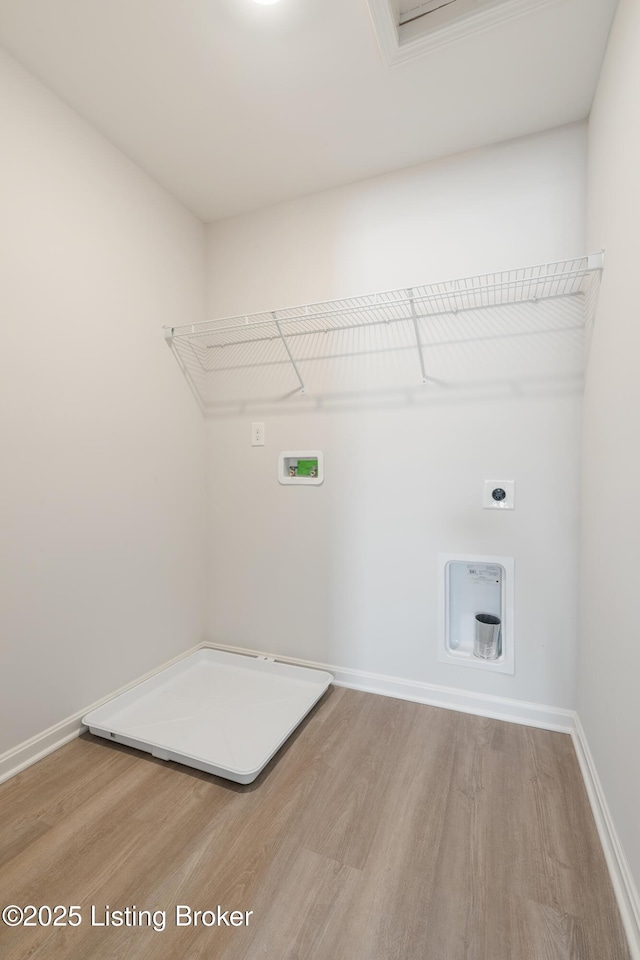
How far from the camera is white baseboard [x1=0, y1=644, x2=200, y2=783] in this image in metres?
1.46

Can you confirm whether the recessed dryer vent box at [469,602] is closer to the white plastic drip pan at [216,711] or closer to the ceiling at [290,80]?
the white plastic drip pan at [216,711]

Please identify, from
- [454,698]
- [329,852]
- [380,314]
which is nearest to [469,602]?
[454,698]

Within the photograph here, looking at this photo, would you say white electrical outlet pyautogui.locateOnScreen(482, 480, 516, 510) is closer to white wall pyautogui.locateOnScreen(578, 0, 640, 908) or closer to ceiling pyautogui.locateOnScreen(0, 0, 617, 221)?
white wall pyautogui.locateOnScreen(578, 0, 640, 908)

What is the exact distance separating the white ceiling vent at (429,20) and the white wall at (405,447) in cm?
55

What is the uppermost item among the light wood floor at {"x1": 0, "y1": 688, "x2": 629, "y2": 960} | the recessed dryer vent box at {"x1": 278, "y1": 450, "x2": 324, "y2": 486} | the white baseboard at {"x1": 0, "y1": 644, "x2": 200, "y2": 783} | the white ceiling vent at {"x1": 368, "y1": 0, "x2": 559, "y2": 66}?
the white ceiling vent at {"x1": 368, "y1": 0, "x2": 559, "y2": 66}

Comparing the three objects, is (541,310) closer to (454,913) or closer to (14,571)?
(454,913)

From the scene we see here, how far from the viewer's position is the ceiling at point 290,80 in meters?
1.35

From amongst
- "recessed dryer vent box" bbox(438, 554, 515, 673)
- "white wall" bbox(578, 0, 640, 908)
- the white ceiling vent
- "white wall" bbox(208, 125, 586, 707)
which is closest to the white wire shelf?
"white wall" bbox(208, 125, 586, 707)

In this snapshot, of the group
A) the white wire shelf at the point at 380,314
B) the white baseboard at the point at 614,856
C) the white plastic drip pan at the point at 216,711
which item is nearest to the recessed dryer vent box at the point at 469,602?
the white baseboard at the point at 614,856

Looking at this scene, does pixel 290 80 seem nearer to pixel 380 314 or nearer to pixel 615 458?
pixel 380 314

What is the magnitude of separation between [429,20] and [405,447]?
1.45 meters

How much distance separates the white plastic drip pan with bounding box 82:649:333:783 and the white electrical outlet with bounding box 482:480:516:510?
1.07 metres

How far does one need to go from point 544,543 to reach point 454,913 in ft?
3.98

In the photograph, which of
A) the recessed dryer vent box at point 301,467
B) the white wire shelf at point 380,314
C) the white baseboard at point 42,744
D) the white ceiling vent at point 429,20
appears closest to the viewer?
the white ceiling vent at point 429,20
